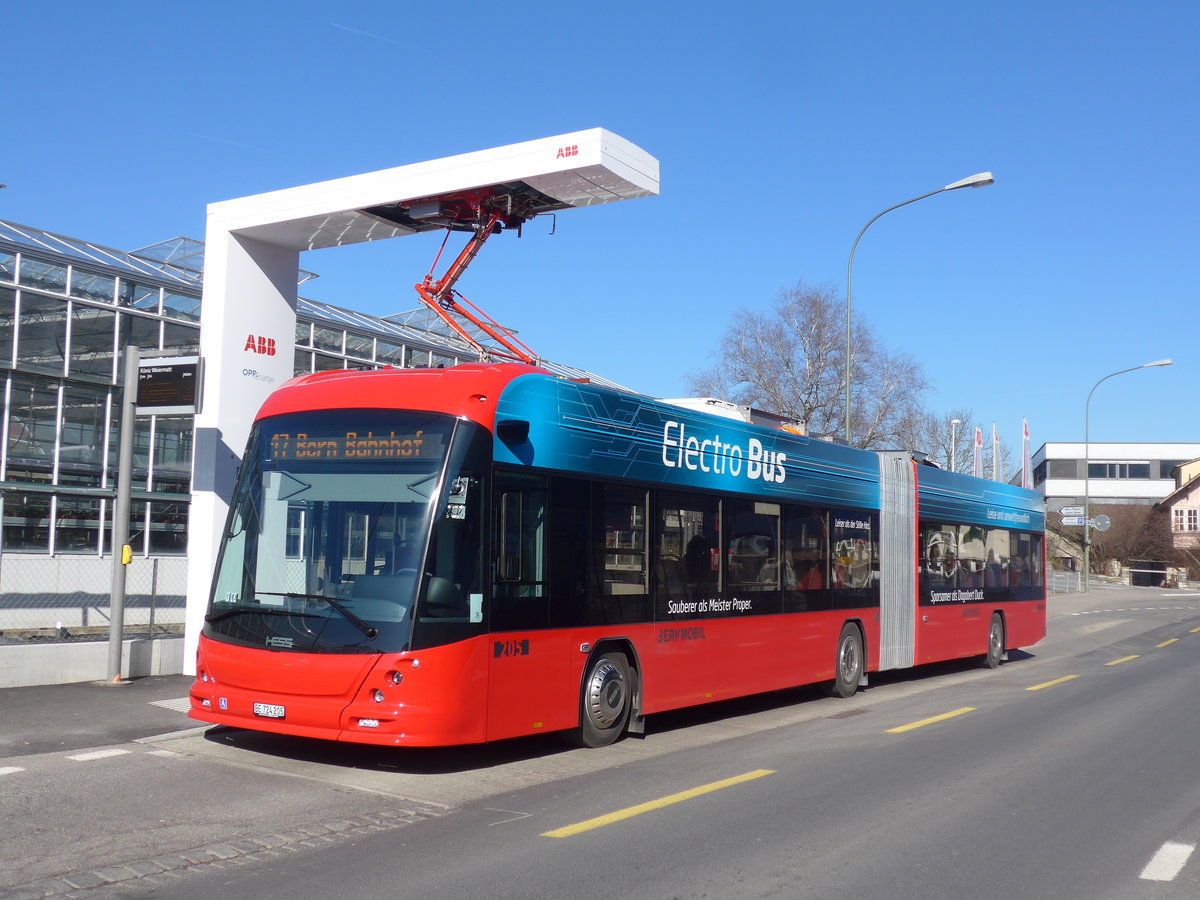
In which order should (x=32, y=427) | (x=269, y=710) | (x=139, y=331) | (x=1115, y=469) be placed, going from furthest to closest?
(x=1115, y=469), (x=139, y=331), (x=32, y=427), (x=269, y=710)

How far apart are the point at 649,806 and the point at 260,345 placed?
885cm

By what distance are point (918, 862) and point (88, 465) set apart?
1891 centimetres

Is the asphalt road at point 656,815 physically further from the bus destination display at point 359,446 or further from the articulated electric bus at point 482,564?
the bus destination display at point 359,446

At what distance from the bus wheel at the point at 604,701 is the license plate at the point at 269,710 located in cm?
264

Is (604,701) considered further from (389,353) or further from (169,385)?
(389,353)

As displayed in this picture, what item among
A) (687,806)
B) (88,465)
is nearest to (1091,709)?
(687,806)

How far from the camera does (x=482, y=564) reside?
28.8 ft

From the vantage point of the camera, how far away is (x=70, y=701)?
11.6 meters

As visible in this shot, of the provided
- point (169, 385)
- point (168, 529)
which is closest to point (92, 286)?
point (168, 529)

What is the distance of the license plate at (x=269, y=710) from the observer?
859 centimetres

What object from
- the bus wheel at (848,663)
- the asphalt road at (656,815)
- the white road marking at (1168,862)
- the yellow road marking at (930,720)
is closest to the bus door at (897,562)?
the bus wheel at (848,663)

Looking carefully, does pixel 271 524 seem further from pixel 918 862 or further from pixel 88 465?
pixel 88 465

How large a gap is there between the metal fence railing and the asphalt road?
4.72m

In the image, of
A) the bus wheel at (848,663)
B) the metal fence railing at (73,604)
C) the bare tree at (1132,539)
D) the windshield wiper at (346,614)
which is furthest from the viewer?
the bare tree at (1132,539)
